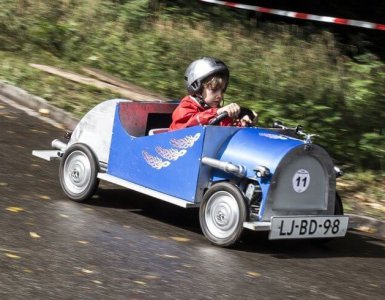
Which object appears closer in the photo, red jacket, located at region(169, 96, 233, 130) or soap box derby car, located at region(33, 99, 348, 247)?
soap box derby car, located at region(33, 99, 348, 247)

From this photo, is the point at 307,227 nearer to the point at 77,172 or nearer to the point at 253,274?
the point at 253,274

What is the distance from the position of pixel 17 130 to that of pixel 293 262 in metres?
4.91

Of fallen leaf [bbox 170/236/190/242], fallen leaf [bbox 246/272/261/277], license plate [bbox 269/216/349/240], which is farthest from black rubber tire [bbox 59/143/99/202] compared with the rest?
fallen leaf [bbox 246/272/261/277]

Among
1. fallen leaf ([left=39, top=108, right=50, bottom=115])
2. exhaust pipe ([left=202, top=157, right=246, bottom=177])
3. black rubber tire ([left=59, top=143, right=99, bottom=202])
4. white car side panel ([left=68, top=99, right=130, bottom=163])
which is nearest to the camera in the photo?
exhaust pipe ([left=202, top=157, right=246, bottom=177])

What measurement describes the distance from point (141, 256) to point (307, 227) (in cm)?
135

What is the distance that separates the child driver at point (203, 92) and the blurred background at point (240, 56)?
2500mm

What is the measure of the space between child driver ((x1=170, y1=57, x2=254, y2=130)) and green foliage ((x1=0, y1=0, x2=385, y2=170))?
3.17 meters

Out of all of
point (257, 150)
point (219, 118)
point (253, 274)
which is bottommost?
point (253, 274)

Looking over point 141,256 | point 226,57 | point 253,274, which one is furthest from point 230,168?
point 226,57

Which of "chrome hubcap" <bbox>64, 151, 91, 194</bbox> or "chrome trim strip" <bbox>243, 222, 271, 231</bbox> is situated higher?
"chrome hubcap" <bbox>64, 151, 91, 194</bbox>

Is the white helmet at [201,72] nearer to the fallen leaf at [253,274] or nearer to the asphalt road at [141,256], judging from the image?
the asphalt road at [141,256]

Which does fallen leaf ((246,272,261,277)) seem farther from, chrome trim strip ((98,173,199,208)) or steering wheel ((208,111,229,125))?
steering wheel ((208,111,229,125))

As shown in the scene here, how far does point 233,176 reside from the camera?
285 inches

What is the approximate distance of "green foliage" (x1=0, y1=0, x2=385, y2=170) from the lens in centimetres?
1129
